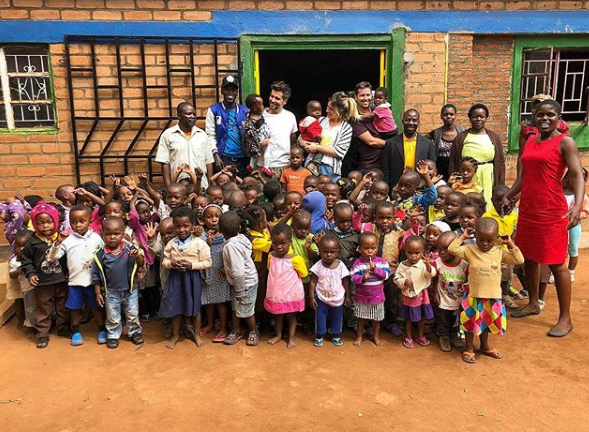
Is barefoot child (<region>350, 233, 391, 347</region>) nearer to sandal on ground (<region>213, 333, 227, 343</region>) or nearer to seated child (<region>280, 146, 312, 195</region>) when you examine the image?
sandal on ground (<region>213, 333, 227, 343</region>)

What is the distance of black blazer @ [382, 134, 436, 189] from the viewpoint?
4.90m

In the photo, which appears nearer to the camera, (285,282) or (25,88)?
(285,282)

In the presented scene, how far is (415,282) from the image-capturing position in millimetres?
3629

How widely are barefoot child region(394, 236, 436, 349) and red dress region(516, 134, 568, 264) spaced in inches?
36.2

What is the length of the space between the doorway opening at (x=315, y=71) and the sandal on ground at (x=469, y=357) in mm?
6908

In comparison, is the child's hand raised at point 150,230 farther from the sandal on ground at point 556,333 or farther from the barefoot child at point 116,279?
the sandal on ground at point 556,333

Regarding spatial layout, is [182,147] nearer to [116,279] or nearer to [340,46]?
[116,279]

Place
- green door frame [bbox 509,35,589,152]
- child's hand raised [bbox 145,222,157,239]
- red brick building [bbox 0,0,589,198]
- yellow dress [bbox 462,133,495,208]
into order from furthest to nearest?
green door frame [bbox 509,35,589,152] < red brick building [bbox 0,0,589,198] < yellow dress [bbox 462,133,495,208] < child's hand raised [bbox 145,222,157,239]

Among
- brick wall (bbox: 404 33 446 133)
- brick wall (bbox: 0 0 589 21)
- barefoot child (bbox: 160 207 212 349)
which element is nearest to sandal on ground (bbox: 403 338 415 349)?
barefoot child (bbox: 160 207 212 349)

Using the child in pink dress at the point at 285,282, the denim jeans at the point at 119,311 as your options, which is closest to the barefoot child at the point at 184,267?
the denim jeans at the point at 119,311

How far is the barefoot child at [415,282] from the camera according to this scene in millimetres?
3605

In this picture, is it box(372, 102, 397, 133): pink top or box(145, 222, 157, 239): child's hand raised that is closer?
box(145, 222, 157, 239): child's hand raised

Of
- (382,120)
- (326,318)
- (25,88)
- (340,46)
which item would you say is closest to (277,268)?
(326,318)

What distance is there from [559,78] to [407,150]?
3.53 meters
